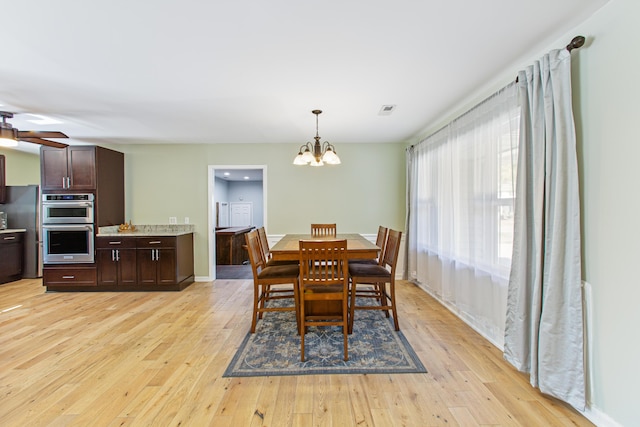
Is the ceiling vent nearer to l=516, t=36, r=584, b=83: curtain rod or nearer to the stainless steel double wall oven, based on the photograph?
l=516, t=36, r=584, b=83: curtain rod

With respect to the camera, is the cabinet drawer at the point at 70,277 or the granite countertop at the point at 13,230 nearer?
the cabinet drawer at the point at 70,277

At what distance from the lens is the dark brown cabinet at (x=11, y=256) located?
15.3 feet

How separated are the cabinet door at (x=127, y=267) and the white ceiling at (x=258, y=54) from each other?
196cm

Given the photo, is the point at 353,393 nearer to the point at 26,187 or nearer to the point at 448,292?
the point at 448,292

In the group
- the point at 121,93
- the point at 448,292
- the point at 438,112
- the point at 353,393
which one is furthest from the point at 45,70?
the point at 448,292

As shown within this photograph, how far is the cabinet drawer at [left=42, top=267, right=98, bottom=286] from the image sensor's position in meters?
4.22

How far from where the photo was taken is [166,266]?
14.1 ft

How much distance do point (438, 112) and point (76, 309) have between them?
17.0 ft

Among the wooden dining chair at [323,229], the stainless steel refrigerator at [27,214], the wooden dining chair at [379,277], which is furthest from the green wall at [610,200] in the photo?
the stainless steel refrigerator at [27,214]

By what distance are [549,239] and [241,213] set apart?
940cm

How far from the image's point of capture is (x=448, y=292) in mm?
3385

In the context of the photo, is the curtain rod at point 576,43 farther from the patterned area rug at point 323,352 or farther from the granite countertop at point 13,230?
the granite countertop at point 13,230

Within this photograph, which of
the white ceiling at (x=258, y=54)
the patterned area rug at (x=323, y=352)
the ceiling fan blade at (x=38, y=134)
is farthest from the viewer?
the ceiling fan blade at (x=38, y=134)

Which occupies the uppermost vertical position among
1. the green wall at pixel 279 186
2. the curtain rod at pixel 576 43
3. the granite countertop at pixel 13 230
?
the curtain rod at pixel 576 43
